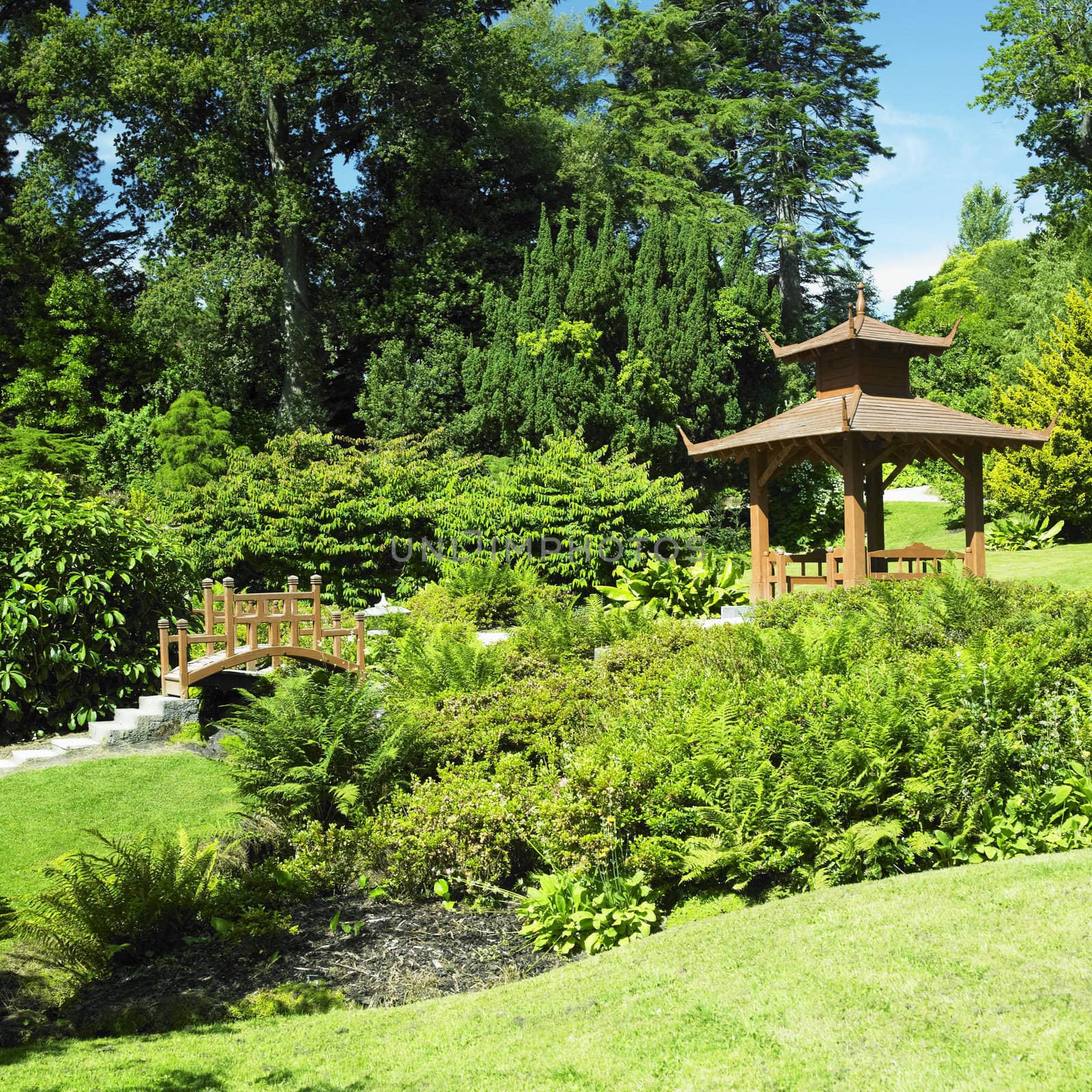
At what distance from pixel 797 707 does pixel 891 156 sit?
32.7 m

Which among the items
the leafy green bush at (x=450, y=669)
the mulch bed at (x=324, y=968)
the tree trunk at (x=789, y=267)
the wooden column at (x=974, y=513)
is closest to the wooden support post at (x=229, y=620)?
the leafy green bush at (x=450, y=669)

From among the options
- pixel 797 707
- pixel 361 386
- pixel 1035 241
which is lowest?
pixel 797 707

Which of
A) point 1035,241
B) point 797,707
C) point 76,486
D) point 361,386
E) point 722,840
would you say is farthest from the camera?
point 1035,241

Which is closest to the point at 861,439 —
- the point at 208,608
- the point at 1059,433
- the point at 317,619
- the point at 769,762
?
the point at 317,619

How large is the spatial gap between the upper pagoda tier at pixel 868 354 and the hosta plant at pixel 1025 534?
888cm

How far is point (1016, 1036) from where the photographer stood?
3354mm

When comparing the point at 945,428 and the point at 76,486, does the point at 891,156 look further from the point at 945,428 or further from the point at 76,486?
the point at 76,486

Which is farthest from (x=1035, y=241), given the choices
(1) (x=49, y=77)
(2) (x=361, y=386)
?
(1) (x=49, y=77)

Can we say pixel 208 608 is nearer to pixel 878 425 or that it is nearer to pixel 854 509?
pixel 854 509

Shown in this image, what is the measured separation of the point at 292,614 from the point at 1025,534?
1670cm

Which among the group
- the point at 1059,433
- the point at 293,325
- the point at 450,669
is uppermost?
the point at 293,325

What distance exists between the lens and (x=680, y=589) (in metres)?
14.6

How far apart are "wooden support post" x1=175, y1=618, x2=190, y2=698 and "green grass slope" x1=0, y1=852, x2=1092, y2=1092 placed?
6220 millimetres

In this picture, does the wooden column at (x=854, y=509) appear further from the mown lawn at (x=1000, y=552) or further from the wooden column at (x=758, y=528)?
the mown lawn at (x=1000, y=552)
